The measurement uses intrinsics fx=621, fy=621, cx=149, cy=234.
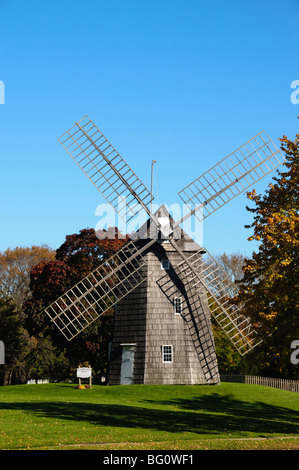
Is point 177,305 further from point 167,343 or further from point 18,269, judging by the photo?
point 18,269

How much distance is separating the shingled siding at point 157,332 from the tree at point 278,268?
1178cm

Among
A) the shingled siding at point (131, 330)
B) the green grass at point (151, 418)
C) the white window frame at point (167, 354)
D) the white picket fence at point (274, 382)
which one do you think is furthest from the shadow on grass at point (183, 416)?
the white picket fence at point (274, 382)

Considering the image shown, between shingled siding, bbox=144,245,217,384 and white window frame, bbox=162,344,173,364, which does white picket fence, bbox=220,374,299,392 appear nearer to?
shingled siding, bbox=144,245,217,384

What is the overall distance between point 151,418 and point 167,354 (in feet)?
34.6

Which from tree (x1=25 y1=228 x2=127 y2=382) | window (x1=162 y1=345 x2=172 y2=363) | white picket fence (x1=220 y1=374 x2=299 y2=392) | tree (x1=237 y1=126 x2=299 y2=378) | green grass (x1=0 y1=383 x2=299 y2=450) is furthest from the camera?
tree (x1=25 y1=228 x2=127 y2=382)

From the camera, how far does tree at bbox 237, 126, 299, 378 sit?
73.4ft

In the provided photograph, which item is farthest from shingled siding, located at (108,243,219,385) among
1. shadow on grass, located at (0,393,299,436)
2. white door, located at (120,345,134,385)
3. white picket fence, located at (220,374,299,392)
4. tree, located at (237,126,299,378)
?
A: tree, located at (237,126,299,378)

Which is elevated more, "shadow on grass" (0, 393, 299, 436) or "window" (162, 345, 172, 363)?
"window" (162, 345, 172, 363)

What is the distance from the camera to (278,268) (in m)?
23.5

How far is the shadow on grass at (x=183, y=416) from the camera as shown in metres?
23.0

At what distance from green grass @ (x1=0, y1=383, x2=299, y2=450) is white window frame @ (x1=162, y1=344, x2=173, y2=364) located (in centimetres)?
151

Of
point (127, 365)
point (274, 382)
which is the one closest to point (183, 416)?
point (127, 365)

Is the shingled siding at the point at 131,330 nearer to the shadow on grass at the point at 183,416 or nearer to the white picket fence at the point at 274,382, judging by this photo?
the shadow on grass at the point at 183,416

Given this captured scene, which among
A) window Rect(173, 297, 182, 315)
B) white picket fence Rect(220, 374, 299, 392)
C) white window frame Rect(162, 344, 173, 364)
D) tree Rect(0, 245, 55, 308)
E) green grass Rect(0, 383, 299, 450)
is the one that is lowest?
green grass Rect(0, 383, 299, 450)
